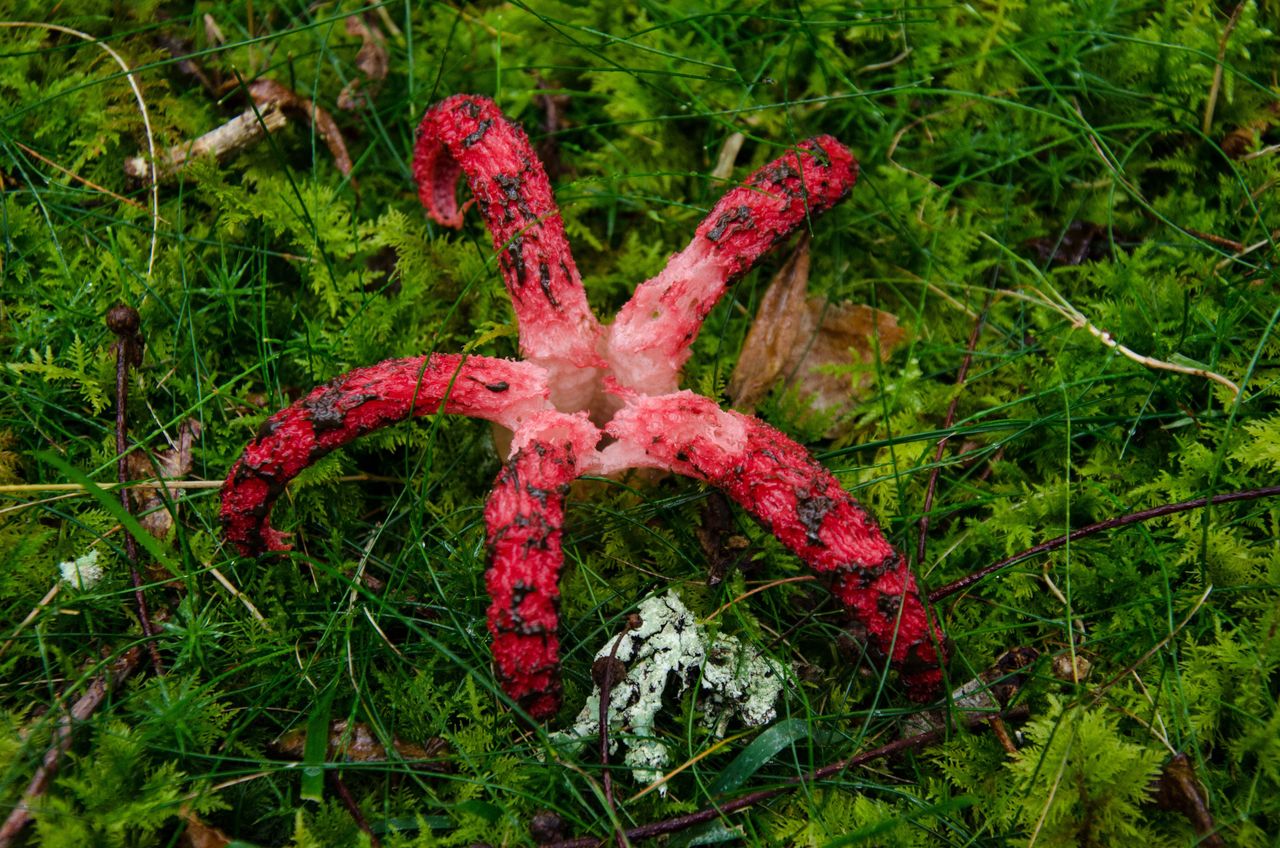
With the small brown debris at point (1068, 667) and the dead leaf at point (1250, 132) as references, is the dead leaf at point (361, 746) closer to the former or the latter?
the small brown debris at point (1068, 667)

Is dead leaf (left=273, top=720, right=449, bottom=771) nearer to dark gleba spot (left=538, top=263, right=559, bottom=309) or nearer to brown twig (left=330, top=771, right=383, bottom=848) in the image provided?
brown twig (left=330, top=771, right=383, bottom=848)

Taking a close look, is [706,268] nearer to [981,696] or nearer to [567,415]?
[567,415]

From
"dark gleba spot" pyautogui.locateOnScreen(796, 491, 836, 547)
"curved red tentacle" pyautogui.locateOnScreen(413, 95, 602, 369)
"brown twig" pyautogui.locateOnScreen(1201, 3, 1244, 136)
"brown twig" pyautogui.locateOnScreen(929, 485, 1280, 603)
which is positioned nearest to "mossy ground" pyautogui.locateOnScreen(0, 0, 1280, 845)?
"brown twig" pyautogui.locateOnScreen(1201, 3, 1244, 136)

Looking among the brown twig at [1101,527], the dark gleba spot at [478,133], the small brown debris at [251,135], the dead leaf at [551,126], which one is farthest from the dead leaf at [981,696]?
the small brown debris at [251,135]

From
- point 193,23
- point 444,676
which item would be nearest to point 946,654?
point 444,676

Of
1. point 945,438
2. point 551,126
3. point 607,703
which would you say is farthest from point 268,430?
point 945,438

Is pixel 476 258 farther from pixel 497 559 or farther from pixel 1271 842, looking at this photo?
pixel 1271 842

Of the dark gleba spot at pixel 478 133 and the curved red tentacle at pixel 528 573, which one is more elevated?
the dark gleba spot at pixel 478 133
